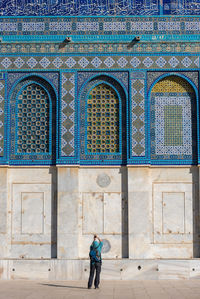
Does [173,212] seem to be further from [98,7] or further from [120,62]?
[98,7]

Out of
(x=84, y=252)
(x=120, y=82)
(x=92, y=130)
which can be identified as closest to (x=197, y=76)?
(x=120, y=82)

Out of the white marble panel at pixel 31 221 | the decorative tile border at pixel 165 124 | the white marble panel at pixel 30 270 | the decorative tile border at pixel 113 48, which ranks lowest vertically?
the white marble panel at pixel 30 270

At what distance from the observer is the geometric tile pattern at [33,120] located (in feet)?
51.5

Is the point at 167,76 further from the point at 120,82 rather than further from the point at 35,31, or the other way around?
the point at 35,31

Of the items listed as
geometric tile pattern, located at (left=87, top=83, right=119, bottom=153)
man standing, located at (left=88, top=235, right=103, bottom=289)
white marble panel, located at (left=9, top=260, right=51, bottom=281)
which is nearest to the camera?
man standing, located at (left=88, top=235, right=103, bottom=289)

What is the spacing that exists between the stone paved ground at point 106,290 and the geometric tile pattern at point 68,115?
12.0 ft

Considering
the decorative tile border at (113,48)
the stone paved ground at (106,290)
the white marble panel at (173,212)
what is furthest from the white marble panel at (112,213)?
the decorative tile border at (113,48)

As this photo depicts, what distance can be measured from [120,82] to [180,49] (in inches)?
76.3

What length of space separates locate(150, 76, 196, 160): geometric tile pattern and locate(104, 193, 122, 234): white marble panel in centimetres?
159

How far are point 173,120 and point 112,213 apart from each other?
311 cm

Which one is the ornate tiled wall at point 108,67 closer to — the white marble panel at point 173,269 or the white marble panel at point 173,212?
the white marble panel at point 173,212

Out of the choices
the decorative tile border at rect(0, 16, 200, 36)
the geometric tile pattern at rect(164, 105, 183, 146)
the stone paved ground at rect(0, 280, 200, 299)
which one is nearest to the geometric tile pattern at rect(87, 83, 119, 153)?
the geometric tile pattern at rect(164, 105, 183, 146)

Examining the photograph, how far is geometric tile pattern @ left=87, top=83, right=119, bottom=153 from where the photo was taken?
15.6 metres

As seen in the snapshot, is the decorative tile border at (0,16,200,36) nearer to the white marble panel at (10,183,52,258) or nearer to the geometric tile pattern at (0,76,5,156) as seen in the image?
the geometric tile pattern at (0,76,5,156)
